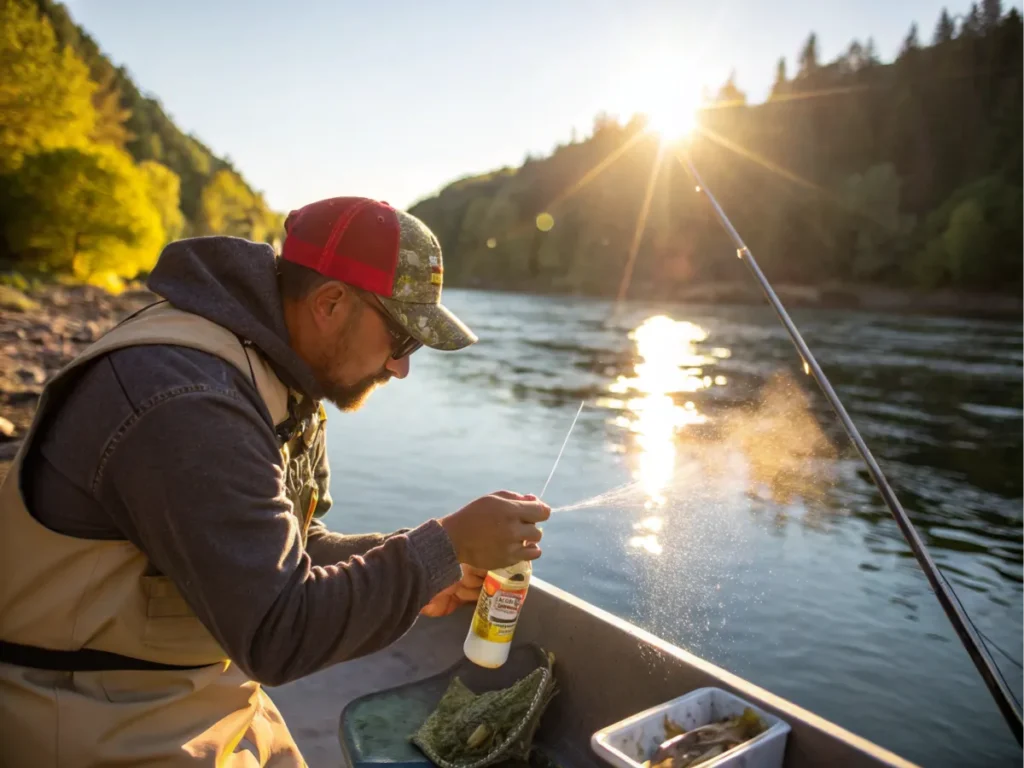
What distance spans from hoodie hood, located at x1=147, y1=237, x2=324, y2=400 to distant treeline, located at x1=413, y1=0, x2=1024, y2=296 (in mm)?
58107

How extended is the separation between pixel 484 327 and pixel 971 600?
30594 mm

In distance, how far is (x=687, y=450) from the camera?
14367 millimetres

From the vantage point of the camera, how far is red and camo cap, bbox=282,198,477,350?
6.79 ft

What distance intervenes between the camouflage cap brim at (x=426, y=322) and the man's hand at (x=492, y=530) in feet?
1.30

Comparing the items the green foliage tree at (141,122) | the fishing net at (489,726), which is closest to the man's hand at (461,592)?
the fishing net at (489,726)

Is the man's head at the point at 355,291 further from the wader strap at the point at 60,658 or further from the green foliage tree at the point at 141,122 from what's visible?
the green foliage tree at the point at 141,122

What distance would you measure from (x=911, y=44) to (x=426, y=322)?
384 ft

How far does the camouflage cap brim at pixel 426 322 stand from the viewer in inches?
83.3

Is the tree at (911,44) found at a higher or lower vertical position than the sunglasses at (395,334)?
higher

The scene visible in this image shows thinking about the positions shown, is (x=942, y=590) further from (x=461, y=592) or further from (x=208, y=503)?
(x=208, y=503)

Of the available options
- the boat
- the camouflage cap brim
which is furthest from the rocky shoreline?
the camouflage cap brim

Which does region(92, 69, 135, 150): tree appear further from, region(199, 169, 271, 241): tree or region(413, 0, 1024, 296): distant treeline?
region(413, 0, 1024, 296): distant treeline

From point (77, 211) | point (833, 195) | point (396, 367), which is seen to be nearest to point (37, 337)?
point (396, 367)

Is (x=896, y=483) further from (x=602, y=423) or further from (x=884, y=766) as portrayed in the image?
(x=884, y=766)
